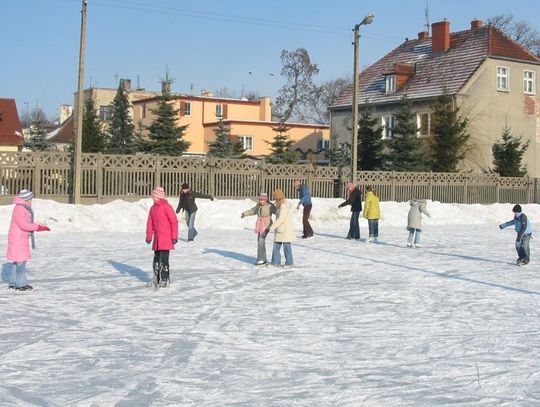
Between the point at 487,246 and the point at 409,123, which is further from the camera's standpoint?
the point at 409,123

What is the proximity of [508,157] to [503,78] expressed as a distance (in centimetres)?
625

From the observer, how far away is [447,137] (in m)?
38.6

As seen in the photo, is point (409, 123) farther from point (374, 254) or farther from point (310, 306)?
point (310, 306)

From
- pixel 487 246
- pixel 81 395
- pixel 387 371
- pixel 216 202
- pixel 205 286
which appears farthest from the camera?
pixel 216 202

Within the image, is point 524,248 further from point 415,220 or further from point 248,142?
point 248,142

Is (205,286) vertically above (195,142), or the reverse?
(195,142)

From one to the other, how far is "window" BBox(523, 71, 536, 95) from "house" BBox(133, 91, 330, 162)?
15.1m

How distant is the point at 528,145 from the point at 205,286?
115 feet

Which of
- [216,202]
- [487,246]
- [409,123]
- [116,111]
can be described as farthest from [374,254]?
[116,111]

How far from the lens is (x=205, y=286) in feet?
37.6

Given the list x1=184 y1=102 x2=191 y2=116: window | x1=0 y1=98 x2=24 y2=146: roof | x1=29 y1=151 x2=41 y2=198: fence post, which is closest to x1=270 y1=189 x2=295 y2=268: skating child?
x1=29 y1=151 x2=41 y2=198: fence post

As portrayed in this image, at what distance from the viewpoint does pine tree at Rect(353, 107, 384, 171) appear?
39.5 metres

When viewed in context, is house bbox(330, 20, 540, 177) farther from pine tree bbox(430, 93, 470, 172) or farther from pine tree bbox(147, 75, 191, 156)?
pine tree bbox(147, 75, 191, 156)

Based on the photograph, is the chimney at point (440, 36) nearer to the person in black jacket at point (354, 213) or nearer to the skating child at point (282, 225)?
the person in black jacket at point (354, 213)
